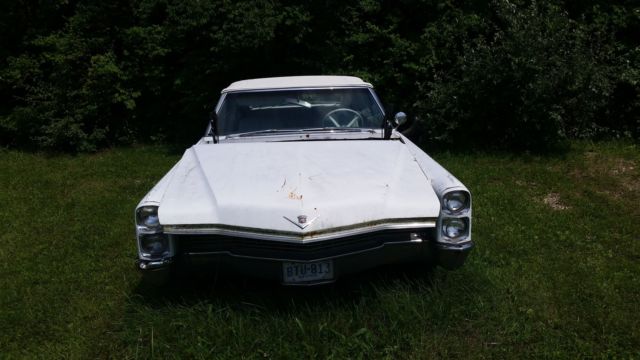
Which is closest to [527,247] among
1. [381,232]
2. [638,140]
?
[381,232]

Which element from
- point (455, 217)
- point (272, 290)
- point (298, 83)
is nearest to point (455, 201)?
point (455, 217)

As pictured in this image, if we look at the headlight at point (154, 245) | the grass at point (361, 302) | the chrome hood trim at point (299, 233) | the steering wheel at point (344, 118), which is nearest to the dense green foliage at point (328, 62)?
the grass at point (361, 302)

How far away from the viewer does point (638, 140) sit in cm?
848

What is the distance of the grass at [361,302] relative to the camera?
328 cm

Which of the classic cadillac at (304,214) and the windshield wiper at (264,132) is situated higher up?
the windshield wiper at (264,132)

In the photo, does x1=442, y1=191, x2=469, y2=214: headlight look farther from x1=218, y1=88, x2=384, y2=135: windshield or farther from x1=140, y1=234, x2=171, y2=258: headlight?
x1=140, y1=234, x2=171, y2=258: headlight

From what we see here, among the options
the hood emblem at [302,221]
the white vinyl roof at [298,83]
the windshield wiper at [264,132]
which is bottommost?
the hood emblem at [302,221]

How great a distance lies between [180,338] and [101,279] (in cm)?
142

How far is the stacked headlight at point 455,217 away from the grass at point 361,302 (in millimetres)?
442

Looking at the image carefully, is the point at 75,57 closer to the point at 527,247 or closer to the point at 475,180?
the point at 475,180

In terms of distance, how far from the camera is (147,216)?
3.43m

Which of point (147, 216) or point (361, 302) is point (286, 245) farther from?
point (147, 216)

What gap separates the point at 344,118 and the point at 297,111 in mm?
433

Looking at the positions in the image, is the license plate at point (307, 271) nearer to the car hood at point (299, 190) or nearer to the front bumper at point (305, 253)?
the front bumper at point (305, 253)
